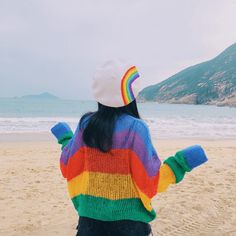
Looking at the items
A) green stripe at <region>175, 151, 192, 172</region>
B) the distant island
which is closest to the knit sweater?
green stripe at <region>175, 151, 192, 172</region>

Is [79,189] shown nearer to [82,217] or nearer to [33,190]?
[82,217]

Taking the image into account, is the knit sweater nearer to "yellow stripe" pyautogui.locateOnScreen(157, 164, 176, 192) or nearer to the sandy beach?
"yellow stripe" pyautogui.locateOnScreen(157, 164, 176, 192)

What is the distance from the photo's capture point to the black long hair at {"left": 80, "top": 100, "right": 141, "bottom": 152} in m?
1.74

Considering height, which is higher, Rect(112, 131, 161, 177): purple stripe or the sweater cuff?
Rect(112, 131, 161, 177): purple stripe

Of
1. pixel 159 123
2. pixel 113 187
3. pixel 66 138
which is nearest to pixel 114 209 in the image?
pixel 113 187

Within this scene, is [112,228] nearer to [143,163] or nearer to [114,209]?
[114,209]

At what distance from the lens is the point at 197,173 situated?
23.6ft

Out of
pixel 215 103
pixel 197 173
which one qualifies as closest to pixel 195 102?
pixel 215 103

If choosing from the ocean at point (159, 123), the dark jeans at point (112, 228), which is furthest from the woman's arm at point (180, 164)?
the ocean at point (159, 123)

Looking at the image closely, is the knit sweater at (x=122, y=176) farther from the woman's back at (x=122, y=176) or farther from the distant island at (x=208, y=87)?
the distant island at (x=208, y=87)

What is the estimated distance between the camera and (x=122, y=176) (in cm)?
176

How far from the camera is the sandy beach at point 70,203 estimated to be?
4.25 meters

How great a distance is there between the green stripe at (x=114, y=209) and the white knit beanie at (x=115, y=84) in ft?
1.55

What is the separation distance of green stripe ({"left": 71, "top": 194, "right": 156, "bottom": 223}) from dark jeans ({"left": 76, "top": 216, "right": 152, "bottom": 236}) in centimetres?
3
